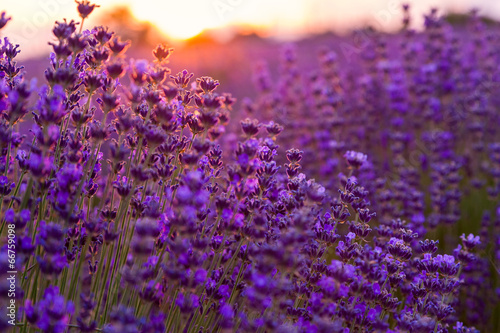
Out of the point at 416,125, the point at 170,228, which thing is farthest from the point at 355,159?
the point at 416,125

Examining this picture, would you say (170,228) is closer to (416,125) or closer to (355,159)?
(355,159)

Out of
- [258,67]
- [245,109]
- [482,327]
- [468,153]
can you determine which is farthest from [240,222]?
[258,67]

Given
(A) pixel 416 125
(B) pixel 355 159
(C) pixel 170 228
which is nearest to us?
(C) pixel 170 228

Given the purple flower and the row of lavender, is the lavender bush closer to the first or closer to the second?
the purple flower

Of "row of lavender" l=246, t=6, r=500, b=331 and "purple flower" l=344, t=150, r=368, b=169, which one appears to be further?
"row of lavender" l=246, t=6, r=500, b=331

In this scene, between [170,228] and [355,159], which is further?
[355,159]

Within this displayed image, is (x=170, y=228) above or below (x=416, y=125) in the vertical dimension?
below

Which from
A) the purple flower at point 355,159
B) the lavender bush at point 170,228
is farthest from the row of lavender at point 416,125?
the purple flower at point 355,159

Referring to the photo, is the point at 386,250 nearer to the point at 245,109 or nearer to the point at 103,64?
the point at 103,64

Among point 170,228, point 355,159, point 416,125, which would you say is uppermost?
point 416,125

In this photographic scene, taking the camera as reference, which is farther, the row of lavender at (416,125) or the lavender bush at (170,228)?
the row of lavender at (416,125)

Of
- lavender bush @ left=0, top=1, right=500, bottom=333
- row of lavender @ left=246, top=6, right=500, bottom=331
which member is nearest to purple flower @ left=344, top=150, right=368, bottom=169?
lavender bush @ left=0, top=1, right=500, bottom=333

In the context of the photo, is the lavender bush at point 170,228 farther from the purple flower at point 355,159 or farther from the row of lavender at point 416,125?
the row of lavender at point 416,125
